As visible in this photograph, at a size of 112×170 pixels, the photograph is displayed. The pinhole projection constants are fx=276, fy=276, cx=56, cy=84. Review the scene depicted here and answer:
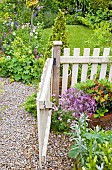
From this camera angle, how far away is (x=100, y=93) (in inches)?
139

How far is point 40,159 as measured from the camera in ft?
9.45

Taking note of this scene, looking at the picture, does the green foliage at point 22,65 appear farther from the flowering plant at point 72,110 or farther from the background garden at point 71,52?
the flowering plant at point 72,110

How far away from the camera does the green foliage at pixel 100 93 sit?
3.51 metres

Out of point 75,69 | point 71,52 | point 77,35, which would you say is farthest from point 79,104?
point 77,35

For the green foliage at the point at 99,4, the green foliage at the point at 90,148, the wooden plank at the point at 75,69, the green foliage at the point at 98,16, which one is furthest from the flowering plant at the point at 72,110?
the green foliage at the point at 99,4

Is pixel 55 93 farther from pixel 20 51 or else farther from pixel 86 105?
pixel 20 51

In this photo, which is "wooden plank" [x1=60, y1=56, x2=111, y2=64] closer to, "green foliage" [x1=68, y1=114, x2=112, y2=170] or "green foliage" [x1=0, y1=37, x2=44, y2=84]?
"green foliage" [x1=0, y1=37, x2=44, y2=84]

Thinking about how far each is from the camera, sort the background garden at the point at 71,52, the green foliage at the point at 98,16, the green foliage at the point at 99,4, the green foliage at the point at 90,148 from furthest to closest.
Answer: the green foliage at the point at 99,4, the green foliage at the point at 98,16, the background garden at the point at 71,52, the green foliage at the point at 90,148

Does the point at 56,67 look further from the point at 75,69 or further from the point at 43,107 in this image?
the point at 43,107

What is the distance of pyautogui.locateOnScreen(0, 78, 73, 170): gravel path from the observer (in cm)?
298

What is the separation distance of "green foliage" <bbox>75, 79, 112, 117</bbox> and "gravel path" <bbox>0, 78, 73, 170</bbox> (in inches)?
23.7

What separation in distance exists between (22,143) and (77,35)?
4652 mm

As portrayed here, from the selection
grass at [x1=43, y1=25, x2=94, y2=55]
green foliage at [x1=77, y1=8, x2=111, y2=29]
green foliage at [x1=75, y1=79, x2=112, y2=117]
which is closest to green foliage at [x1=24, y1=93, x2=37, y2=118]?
green foliage at [x1=75, y1=79, x2=112, y2=117]

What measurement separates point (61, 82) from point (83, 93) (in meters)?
0.72
